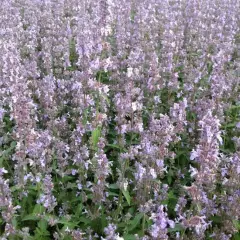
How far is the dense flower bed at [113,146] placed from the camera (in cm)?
337

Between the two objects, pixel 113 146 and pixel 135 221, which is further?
pixel 113 146

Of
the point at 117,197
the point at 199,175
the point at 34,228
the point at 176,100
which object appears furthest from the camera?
the point at 176,100

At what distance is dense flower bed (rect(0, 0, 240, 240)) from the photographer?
11.1 ft

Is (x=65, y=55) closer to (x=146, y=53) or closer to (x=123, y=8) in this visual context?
(x=146, y=53)

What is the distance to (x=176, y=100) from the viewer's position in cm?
589

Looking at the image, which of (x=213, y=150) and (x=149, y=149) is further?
(x=149, y=149)

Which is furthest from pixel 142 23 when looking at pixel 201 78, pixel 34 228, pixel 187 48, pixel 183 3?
pixel 34 228

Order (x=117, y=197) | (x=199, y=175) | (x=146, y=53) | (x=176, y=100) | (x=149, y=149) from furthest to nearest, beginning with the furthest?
(x=146, y=53)
(x=176, y=100)
(x=117, y=197)
(x=149, y=149)
(x=199, y=175)

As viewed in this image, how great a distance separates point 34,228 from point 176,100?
120 inches

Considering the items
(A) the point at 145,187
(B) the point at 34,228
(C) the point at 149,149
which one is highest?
(C) the point at 149,149

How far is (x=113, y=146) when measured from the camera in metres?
4.42

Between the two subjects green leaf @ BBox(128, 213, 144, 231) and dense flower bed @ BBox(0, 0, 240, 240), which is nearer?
dense flower bed @ BBox(0, 0, 240, 240)

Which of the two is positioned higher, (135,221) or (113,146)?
(113,146)

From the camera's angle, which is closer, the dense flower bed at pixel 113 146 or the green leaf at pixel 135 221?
the dense flower bed at pixel 113 146
